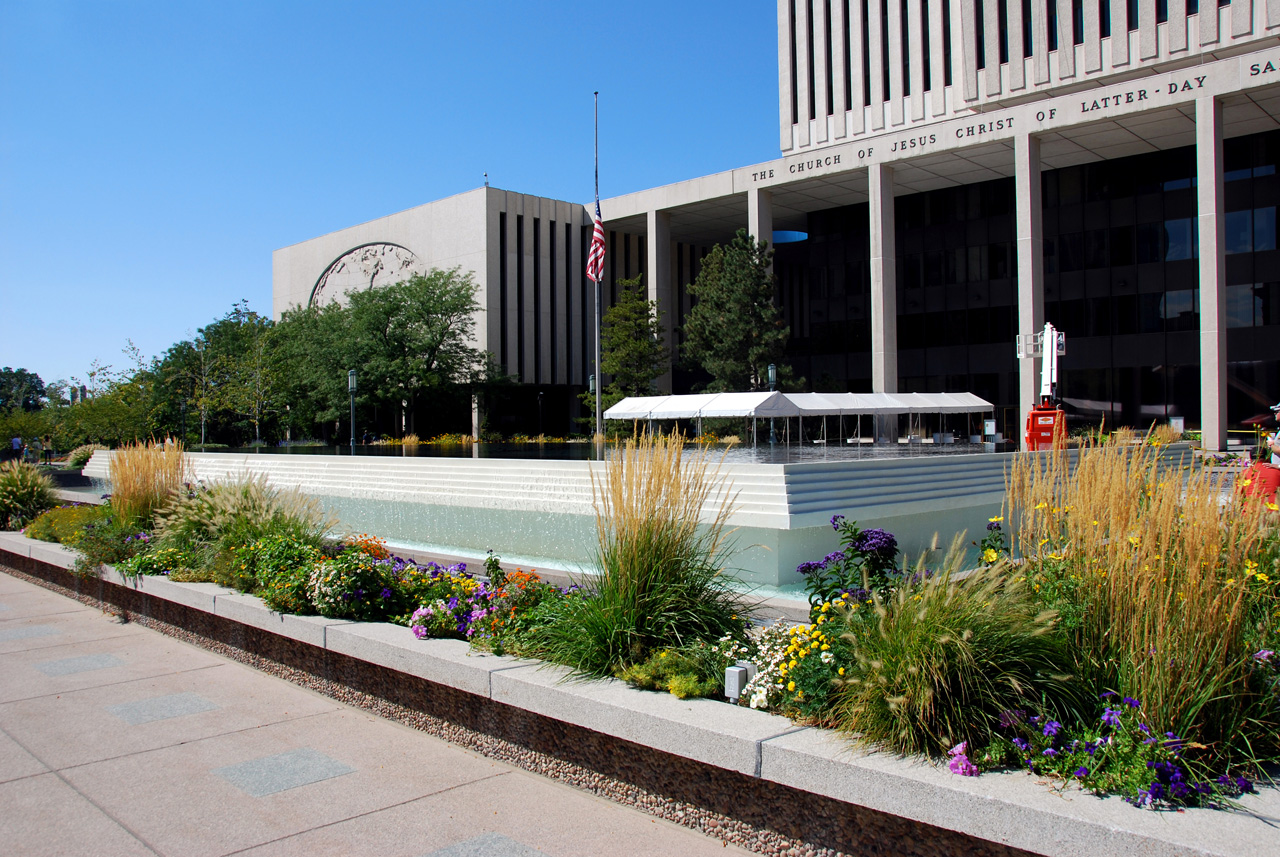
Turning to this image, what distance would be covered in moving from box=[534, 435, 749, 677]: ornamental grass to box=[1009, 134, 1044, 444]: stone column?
1154 inches

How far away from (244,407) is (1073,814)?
43.5 metres

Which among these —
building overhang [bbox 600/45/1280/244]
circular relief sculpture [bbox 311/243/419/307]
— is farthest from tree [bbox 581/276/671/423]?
circular relief sculpture [bbox 311/243/419/307]

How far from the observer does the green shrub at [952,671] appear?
341cm

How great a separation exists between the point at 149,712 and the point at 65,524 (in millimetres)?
6284

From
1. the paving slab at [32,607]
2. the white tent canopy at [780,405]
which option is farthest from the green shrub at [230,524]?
the white tent canopy at [780,405]

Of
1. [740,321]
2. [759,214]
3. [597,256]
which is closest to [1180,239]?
[759,214]

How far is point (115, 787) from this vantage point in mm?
4293

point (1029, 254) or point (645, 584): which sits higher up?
point (1029, 254)

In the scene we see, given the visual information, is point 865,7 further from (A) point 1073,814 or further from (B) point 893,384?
(A) point 1073,814

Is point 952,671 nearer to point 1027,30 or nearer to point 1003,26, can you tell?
point 1027,30

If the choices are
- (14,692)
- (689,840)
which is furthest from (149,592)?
(689,840)

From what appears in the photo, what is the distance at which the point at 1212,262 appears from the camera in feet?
90.3

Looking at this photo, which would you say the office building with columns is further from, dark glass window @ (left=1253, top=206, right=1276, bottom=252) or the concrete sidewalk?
the concrete sidewalk

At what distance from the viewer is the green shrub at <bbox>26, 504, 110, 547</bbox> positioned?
1006 centimetres
